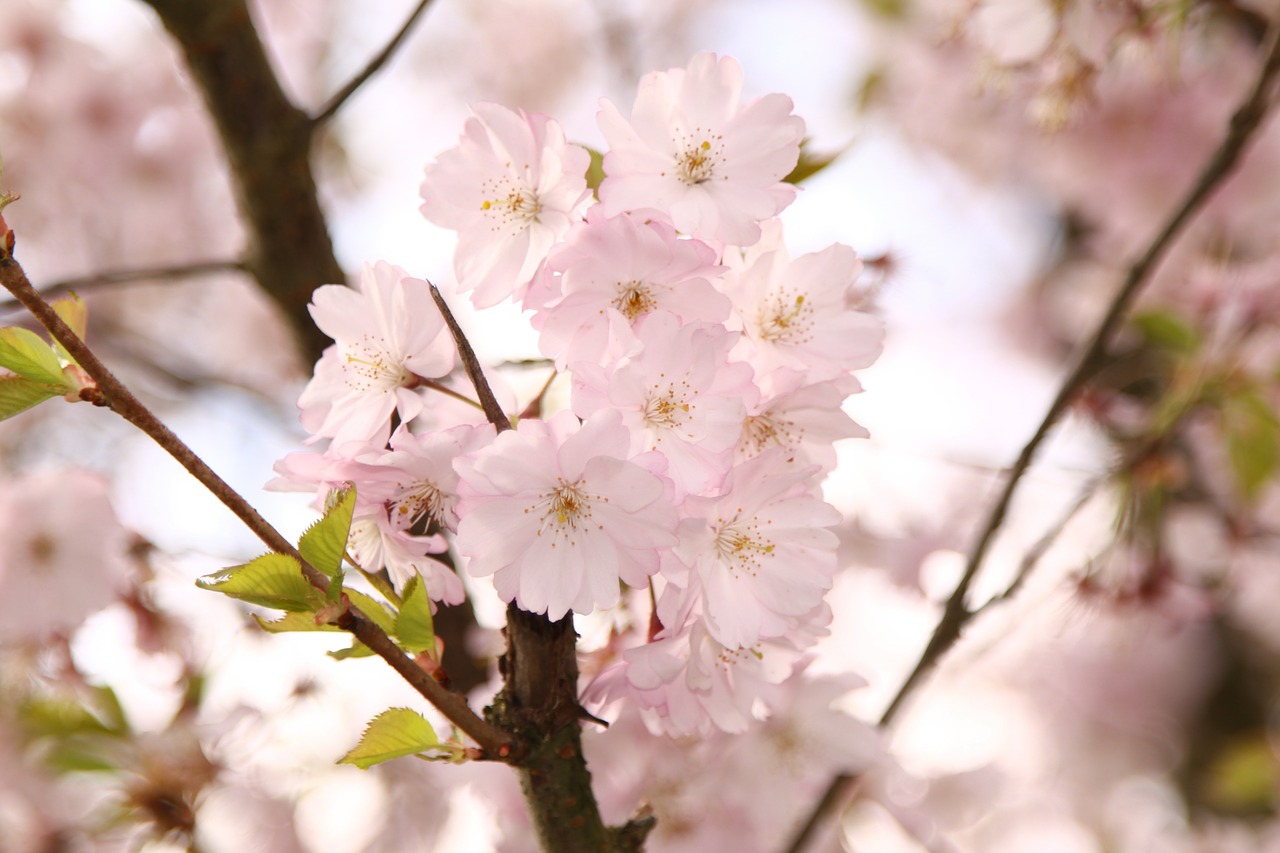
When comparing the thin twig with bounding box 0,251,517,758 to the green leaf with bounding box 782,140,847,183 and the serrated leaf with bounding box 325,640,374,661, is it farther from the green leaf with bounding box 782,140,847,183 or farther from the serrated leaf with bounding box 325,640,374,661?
the green leaf with bounding box 782,140,847,183

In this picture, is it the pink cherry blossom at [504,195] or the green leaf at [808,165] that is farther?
the green leaf at [808,165]

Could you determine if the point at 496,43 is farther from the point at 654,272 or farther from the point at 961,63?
the point at 654,272

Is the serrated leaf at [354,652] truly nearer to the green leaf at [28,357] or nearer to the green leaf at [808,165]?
the green leaf at [28,357]

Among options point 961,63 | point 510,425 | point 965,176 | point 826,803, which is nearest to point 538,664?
point 510,425

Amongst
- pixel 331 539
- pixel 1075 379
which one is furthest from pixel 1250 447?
pixel 331 539

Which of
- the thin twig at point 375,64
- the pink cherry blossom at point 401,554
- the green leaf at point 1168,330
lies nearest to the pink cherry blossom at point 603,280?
the pink cherry blossom at point 401,554

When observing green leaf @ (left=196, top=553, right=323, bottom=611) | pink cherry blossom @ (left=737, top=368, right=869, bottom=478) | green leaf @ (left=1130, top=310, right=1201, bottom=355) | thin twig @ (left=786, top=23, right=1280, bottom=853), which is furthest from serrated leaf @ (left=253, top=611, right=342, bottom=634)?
green leaf @ (left=1130, top=310, right=1201, bottom=355)

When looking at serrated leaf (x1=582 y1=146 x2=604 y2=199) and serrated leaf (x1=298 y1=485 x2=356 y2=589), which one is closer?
serrated leaf (x1=298 y1=485 x2=356 y2=589)
